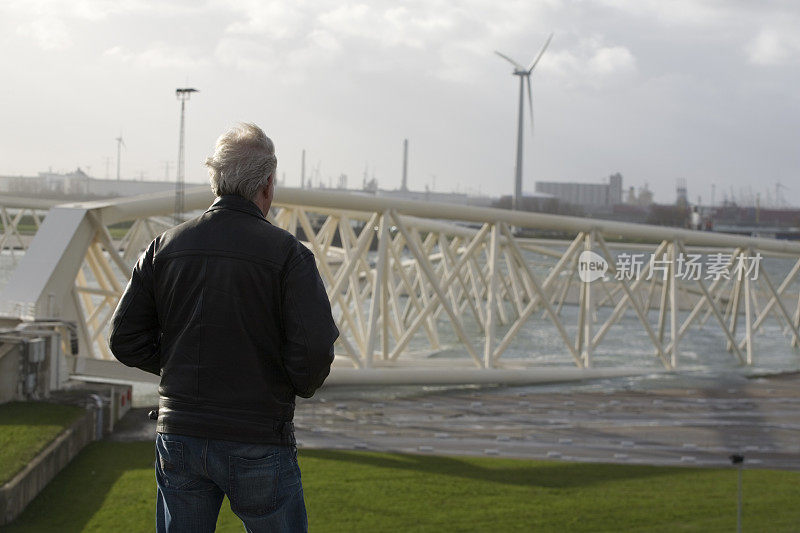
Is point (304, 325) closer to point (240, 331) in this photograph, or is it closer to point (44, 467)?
point (240, 331)

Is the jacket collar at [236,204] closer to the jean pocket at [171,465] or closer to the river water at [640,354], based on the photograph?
the jean pocket at [171,465]

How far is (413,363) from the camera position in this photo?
34.3 m

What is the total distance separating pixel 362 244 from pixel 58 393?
A: 11224mm

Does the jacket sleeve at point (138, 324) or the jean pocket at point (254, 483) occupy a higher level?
the jacket sleeve at point (138, 324)

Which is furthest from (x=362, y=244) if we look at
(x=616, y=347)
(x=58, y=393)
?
(x=616, y=347)

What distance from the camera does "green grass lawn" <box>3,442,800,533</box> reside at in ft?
47.0

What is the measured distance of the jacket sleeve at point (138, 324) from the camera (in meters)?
4.73

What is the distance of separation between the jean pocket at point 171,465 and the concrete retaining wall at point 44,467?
32.7 ft

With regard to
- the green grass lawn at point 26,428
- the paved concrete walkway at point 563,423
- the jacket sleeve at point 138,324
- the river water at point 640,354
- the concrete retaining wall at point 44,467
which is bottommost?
the river water at point 640,354

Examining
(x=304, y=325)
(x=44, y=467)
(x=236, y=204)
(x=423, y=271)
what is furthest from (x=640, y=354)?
(x=304, y=325)

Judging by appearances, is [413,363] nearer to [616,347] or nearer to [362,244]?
[362,244]

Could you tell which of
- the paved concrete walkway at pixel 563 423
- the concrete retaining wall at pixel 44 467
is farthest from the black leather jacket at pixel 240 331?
the paved concrete walkway at pixel 563 423

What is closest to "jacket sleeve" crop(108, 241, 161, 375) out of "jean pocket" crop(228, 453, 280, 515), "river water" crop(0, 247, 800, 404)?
"jean pocket" crop(228, 453, 280, 515)

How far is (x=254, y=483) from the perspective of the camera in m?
4.50
